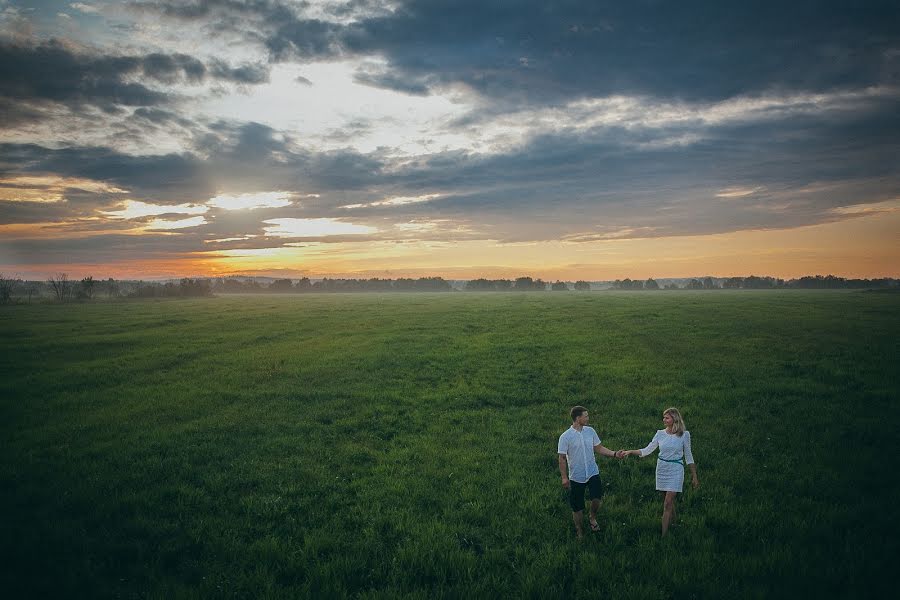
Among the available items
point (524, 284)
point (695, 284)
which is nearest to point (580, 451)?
point (524, 284)

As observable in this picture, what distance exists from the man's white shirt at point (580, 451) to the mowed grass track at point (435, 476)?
129 centimetres

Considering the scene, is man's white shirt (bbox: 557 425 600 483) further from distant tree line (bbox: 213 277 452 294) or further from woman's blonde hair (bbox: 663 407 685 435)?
distant tree line (bbox: 213 277 452 294)

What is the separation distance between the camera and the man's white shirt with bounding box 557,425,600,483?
794 centimetres

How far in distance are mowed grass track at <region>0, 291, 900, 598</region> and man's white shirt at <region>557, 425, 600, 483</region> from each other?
50.7 inches

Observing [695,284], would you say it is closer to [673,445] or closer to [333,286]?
[333,286]

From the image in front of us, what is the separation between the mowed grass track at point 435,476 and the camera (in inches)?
285

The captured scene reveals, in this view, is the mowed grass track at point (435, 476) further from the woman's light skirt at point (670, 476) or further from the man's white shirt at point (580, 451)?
the man's white shirt at point (580, 451)

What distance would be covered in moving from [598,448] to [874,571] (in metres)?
4.49

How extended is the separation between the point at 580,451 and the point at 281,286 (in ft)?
642

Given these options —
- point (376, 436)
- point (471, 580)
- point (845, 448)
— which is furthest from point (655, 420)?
point (471, 580)

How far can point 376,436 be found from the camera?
14.3 m

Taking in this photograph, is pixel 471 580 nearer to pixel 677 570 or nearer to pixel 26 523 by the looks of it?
pixel 677 570

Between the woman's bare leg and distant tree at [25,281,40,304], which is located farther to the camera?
distant tree at [25,281,40,304]

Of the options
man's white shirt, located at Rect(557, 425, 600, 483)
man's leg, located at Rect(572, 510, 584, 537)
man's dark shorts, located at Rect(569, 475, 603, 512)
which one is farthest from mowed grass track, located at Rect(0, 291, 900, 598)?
man's white shirt, located at Rect(557, 425, 600, 483)
